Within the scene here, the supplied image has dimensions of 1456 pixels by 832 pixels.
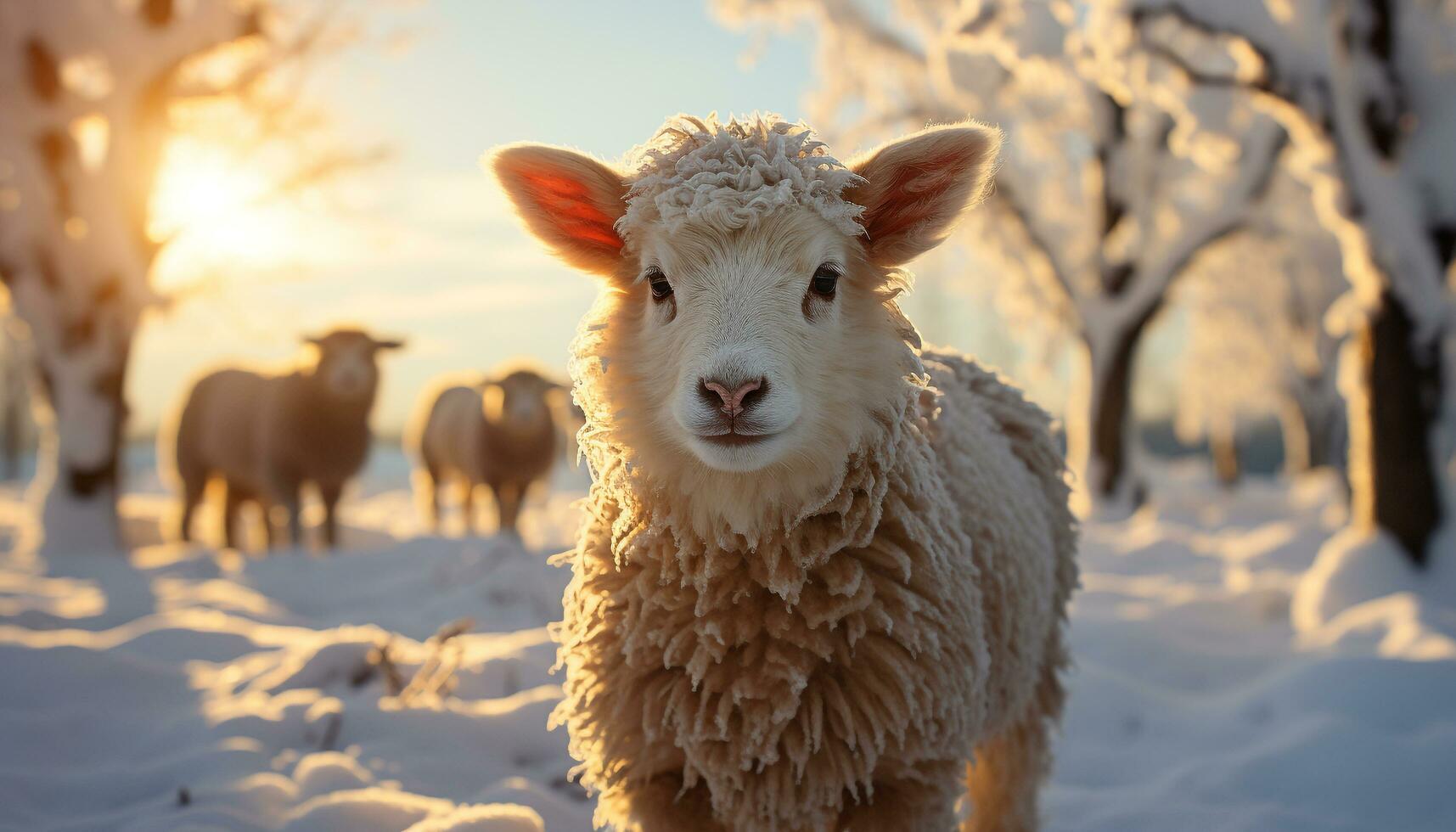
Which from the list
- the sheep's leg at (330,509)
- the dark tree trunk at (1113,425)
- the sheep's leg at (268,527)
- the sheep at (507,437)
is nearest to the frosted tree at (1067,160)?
the dark tree trunk at (1113,425)

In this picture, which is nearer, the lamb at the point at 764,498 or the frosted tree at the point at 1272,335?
the lamb at the point at 764,498

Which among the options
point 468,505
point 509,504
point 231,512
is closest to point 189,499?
point 231,512

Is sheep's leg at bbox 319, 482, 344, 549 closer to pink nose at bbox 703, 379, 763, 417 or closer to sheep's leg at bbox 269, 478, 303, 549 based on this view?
sheep's leg at bbox 269, 478, 303, 549

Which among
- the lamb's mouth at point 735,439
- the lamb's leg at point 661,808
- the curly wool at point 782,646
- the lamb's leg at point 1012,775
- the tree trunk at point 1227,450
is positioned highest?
the lamb's mouth at point 735,439

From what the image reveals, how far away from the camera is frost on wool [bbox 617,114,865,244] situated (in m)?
2.30

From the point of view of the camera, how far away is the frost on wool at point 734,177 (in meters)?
2.30

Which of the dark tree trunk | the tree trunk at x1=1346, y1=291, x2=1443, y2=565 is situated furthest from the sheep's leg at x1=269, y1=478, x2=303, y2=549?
the dark tree trunk

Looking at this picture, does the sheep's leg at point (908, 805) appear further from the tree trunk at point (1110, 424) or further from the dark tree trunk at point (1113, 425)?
the dark tree trunk at point (1113, 425)

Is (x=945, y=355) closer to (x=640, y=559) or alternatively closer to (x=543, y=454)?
(x=640, y=559)

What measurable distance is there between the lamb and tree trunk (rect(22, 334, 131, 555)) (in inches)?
357

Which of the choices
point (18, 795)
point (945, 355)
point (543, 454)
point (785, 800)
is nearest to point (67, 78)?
point (543, 454)

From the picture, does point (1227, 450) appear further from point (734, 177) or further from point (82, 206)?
point (734, 177)

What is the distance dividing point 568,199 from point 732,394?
2.89 ft

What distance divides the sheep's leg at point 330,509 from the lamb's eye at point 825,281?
26.5ft
